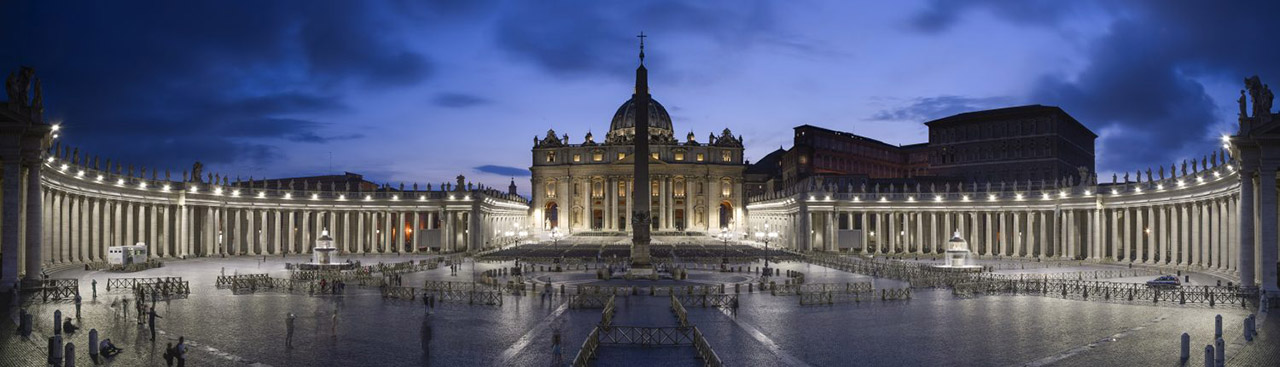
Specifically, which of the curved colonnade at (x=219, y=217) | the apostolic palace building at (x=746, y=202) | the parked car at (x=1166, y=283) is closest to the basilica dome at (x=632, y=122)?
the apostolic palace building at (x=746, y=202)

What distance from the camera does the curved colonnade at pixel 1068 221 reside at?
57719 mm

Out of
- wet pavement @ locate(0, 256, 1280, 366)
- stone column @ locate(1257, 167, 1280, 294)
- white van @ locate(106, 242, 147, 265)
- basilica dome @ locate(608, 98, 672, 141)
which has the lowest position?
wet pavement @ locate(0, 256, 1280, 366)

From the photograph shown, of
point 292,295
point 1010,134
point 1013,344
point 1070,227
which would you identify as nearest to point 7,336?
point 292,295

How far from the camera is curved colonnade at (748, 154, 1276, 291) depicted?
57719 mm

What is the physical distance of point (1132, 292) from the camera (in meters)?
44.4

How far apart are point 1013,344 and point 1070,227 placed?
205 ft

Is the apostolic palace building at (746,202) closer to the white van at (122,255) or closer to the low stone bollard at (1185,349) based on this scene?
the white van at (122,255)

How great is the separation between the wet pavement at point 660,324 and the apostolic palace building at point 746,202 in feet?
32.2

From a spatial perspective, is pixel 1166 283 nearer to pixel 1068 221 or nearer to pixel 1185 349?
pixel 1185 349

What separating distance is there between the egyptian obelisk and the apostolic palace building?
106ft

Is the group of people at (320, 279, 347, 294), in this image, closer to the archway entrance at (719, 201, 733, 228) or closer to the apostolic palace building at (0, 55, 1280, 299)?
the apostolic palace building at (0, 55, 1280, 299)

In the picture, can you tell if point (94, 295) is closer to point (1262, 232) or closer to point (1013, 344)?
point (1013, 344)

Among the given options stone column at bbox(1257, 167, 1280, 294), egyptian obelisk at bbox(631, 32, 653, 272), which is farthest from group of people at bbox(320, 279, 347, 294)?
stone column at bbox(1257, 167, 1280, 294)

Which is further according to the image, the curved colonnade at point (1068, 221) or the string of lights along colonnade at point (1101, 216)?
the curved colonnade at point (1068, 221)
